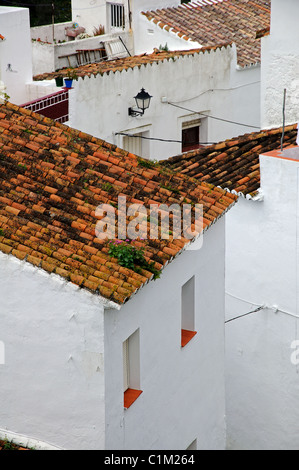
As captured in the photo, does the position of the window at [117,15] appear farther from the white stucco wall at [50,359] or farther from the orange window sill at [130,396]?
the white stucco wall at [50,359]

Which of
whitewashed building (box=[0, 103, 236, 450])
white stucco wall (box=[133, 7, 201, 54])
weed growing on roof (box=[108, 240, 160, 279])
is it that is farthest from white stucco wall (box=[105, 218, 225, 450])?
white stucco wall (box=[133, 7, 201, 54])

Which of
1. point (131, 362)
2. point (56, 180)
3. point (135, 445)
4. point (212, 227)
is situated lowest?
point (135, 445)

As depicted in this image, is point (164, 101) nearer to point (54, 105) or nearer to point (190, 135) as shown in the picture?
point (190, 135)

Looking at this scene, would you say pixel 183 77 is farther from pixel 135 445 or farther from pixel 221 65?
pixel 135 445

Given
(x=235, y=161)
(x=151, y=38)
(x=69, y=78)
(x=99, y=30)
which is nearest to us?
(x=235, y=161)

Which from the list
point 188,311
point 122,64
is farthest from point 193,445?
point 122,64

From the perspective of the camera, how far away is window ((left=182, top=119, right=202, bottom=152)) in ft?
86.1

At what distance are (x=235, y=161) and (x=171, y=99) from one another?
621 centimetres

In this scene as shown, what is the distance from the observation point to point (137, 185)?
14719 millimetres

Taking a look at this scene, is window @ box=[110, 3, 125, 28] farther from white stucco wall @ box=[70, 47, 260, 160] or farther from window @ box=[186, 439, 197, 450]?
window @ box=[186, 439, 197, 450]

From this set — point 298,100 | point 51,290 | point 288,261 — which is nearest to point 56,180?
point 51,290

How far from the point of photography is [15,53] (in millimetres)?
22250

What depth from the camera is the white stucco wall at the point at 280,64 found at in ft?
68.4

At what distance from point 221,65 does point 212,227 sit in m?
11.6
